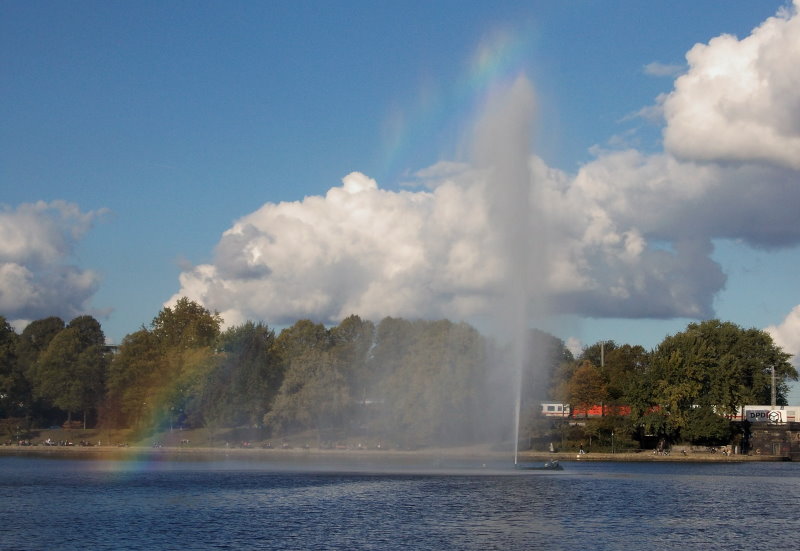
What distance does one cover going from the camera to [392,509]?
58375 millimetres

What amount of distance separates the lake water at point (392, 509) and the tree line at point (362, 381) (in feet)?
70.3

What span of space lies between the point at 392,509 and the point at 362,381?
7253 cm

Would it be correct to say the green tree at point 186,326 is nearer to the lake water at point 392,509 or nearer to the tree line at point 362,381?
the tree line at point 362,381

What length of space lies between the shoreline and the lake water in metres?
21.2

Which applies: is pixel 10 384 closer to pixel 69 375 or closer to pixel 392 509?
pixel 69 375

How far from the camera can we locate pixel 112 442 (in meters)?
142

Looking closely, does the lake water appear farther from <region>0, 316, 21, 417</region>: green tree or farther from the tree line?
<region>0, 316, 21, 417</region>: green tree

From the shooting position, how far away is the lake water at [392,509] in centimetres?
4662

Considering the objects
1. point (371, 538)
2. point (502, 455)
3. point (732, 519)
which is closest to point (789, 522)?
point (732, 519)

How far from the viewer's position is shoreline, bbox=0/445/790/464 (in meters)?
114

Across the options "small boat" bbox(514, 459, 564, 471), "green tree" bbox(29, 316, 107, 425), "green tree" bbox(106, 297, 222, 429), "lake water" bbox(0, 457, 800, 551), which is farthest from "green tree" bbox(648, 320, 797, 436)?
"green tree" bbox(29, 316, 107, 425)

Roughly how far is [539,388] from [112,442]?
212 feet

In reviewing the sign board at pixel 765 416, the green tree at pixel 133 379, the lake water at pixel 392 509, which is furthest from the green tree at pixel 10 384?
the sign board at pixel 765 416

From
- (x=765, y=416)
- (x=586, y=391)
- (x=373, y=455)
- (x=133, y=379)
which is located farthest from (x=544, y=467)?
(x=133, y=379)
